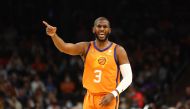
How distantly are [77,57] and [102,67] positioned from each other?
25.9 feet

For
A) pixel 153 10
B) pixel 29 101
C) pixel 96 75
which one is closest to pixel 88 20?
pixel 153 10

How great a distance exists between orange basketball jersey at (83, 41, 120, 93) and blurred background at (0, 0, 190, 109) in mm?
4017

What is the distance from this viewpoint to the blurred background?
1270 centimetres

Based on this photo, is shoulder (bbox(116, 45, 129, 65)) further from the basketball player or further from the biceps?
the biceps

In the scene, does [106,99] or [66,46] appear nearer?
[106,99]

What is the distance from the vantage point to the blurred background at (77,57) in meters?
12.7

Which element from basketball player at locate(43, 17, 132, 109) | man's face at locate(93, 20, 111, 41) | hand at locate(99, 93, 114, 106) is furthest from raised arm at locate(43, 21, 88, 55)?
hand at locate(99, 93, 114, 106)

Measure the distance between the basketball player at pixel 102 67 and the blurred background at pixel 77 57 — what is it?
4009 mm

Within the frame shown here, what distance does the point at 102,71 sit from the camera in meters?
6.64

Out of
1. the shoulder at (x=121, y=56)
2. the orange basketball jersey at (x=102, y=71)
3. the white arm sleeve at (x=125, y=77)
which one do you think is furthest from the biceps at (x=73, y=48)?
the white arm sleeve at (x=125, y=77)

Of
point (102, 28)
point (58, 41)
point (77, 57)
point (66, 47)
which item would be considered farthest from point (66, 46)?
point (77, 57)

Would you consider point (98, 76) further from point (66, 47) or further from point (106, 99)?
point (66, 47)

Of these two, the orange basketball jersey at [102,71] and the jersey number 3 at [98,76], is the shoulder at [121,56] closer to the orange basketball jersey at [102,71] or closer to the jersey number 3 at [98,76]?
the orange basketball jersey at [102,71]

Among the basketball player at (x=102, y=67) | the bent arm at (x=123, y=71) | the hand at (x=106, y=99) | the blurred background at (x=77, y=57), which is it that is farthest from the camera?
the blurred background at (x=77, y=57)
